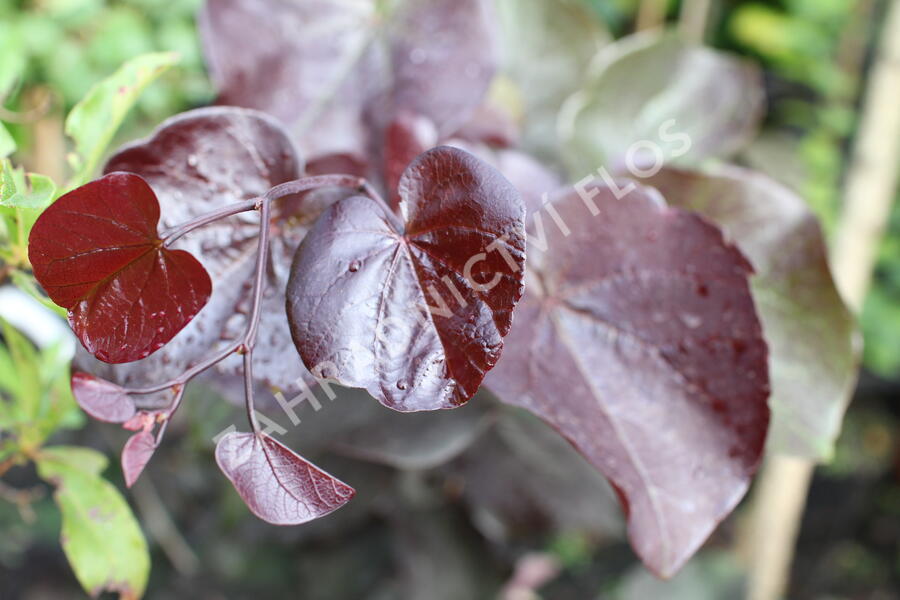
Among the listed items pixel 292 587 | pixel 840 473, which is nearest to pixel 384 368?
pixel 292 587

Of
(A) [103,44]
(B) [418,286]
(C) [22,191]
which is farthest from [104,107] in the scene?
(A) [103,44]

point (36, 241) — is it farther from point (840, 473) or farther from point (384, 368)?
point (840, 473)

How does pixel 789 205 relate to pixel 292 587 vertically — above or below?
above

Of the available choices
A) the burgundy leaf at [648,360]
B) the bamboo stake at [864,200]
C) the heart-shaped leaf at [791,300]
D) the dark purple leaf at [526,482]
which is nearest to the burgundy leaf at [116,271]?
the burgundy leaf at [648,360]

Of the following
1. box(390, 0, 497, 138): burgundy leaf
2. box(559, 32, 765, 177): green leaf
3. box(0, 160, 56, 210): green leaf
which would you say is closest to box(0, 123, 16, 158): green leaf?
box(0, 160, 56, 210): green leaf

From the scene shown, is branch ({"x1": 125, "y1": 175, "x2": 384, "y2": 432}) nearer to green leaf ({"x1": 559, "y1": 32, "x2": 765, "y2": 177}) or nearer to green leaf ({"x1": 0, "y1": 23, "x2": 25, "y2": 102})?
green leaf ({"x1": 0, "y1": 23, "x2": 25, "y2": 102})

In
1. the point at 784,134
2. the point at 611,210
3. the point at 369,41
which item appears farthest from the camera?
the point at 784,134

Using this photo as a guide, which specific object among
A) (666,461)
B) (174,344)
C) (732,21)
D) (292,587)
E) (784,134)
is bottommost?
(292,587)
